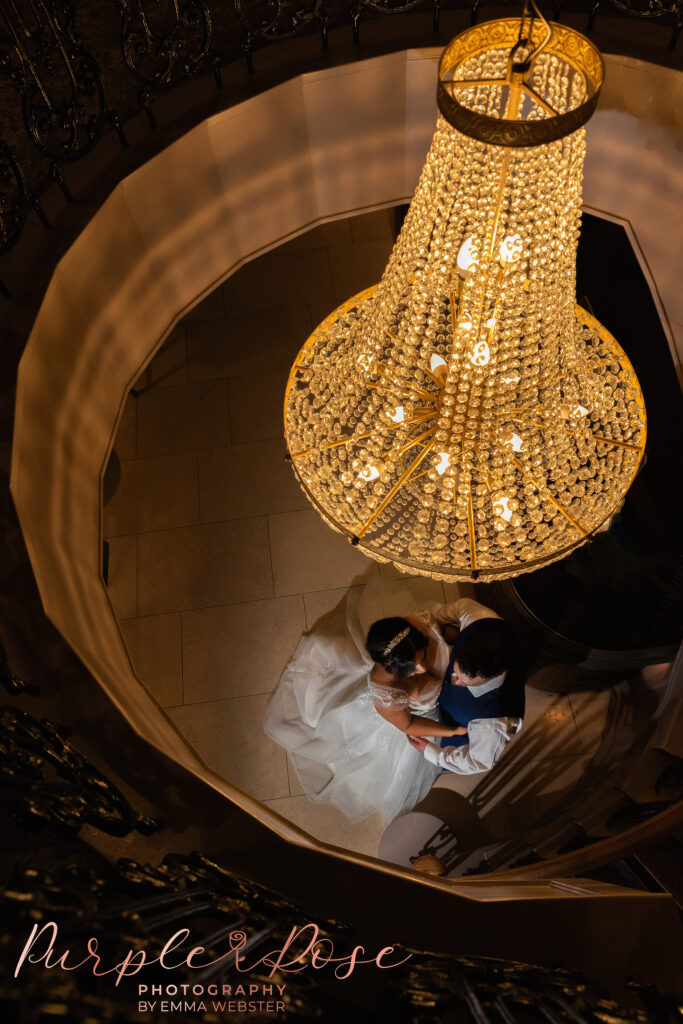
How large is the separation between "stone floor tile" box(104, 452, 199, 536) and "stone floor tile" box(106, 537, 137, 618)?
0.26 feet

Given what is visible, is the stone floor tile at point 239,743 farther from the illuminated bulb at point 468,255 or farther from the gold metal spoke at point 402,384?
the illuminated bulb at point 468,255

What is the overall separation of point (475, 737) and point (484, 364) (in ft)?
7.11

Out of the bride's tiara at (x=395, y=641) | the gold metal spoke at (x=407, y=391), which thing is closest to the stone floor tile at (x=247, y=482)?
the bride's tiara at (x=395, y=641)

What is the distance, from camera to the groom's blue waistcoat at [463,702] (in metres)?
3.44

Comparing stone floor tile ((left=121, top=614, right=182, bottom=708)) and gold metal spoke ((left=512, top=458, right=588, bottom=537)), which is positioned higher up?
gold metal spoke ((left=512, top=458, right=588, bottom=537))

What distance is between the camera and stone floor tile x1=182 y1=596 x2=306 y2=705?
4152 mm

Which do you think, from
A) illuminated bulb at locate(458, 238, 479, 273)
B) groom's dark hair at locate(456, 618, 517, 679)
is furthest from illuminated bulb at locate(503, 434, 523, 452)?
groom's dark hair at locate(456, 618, 517, 679)

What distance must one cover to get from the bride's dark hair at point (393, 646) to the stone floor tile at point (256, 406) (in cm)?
184

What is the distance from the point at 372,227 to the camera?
5.41 metres

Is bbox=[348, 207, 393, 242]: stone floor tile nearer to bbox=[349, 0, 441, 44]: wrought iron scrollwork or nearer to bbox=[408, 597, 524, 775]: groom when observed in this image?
bbox=[349, 0, 441, 44]: wrought iron scrollwork

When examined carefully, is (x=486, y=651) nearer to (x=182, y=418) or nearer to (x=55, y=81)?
A: (x=182, y=418)

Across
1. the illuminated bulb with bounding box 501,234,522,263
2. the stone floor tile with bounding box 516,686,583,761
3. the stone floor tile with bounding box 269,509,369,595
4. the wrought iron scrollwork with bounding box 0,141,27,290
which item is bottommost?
the stone floor tile with bounding box 516,686,583,761

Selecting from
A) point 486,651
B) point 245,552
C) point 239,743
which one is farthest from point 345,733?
point 245,552

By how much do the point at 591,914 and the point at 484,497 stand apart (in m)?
1.53
